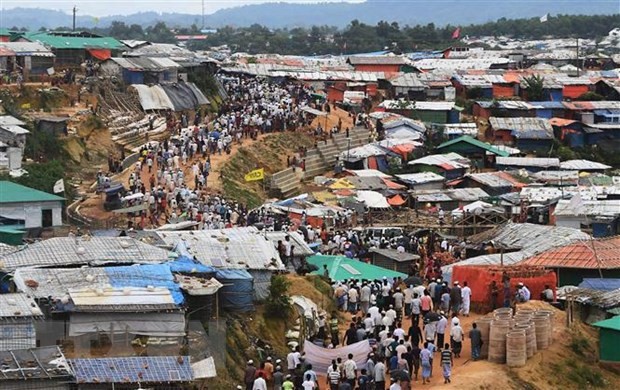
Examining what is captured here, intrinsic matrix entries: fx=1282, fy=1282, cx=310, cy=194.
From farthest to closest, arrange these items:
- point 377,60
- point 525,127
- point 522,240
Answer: point 377,60 < point 525,127 < point 522,240

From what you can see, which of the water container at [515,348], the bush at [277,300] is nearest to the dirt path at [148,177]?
the bush at [277,300]

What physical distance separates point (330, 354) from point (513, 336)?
8.86 feet

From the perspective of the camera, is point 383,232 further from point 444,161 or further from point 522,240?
point 444,161

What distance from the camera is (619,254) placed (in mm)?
25094

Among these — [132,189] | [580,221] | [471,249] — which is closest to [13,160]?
[132,189]

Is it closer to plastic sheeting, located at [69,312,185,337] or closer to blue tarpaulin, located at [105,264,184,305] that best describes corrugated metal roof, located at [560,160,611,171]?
blue tarpaulin, located at [105,264,184,305]

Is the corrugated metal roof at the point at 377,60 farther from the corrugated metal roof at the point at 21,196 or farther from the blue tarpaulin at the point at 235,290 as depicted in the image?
the blue tarpaulin at the point at 235,290

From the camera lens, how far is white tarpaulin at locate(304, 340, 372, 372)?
17.5m

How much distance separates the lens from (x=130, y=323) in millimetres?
16031

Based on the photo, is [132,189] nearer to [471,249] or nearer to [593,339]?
[471,249]

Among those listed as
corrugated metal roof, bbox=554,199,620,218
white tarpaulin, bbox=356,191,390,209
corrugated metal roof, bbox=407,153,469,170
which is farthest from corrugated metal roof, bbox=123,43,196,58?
corrugated metal roof, bbox=554,199,620,218

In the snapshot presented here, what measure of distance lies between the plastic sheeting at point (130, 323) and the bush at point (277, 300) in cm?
281

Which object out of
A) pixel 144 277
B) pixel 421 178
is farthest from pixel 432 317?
pixel 421 178

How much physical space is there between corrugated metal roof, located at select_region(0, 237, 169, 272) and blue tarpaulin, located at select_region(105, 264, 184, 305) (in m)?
0.66
